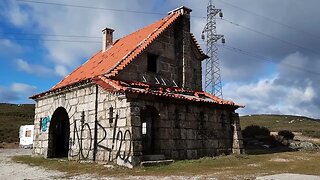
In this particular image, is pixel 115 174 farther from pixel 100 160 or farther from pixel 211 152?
pixel 211 152

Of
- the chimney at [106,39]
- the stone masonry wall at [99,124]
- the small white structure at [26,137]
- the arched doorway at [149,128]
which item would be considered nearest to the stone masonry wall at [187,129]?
the arched doorway at [149,128]

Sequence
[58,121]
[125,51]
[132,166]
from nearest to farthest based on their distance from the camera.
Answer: [132,166] → [125,51] → [58,121]

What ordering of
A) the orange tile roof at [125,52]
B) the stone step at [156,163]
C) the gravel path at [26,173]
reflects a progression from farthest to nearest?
A: the orange tile roof at [125,52], the stone step at [156,163], the gravel path at [26,173]

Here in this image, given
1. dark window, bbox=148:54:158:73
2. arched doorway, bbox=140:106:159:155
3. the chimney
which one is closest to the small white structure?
the chimney

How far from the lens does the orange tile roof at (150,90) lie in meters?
15.6

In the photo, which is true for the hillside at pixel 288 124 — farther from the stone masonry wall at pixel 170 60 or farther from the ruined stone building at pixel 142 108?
the stone masonry wall at pixel 170 60

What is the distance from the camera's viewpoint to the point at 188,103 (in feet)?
59.1

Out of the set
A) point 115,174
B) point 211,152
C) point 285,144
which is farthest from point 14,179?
point 285,144

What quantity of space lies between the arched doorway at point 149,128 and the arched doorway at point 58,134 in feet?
18.7

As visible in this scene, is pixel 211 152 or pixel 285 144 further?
pixel 285 144

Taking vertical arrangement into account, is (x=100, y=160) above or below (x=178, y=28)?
below

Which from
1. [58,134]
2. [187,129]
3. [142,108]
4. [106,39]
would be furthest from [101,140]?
[106,39]

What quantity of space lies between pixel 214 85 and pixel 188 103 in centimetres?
1856

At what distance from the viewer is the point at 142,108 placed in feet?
51.1
